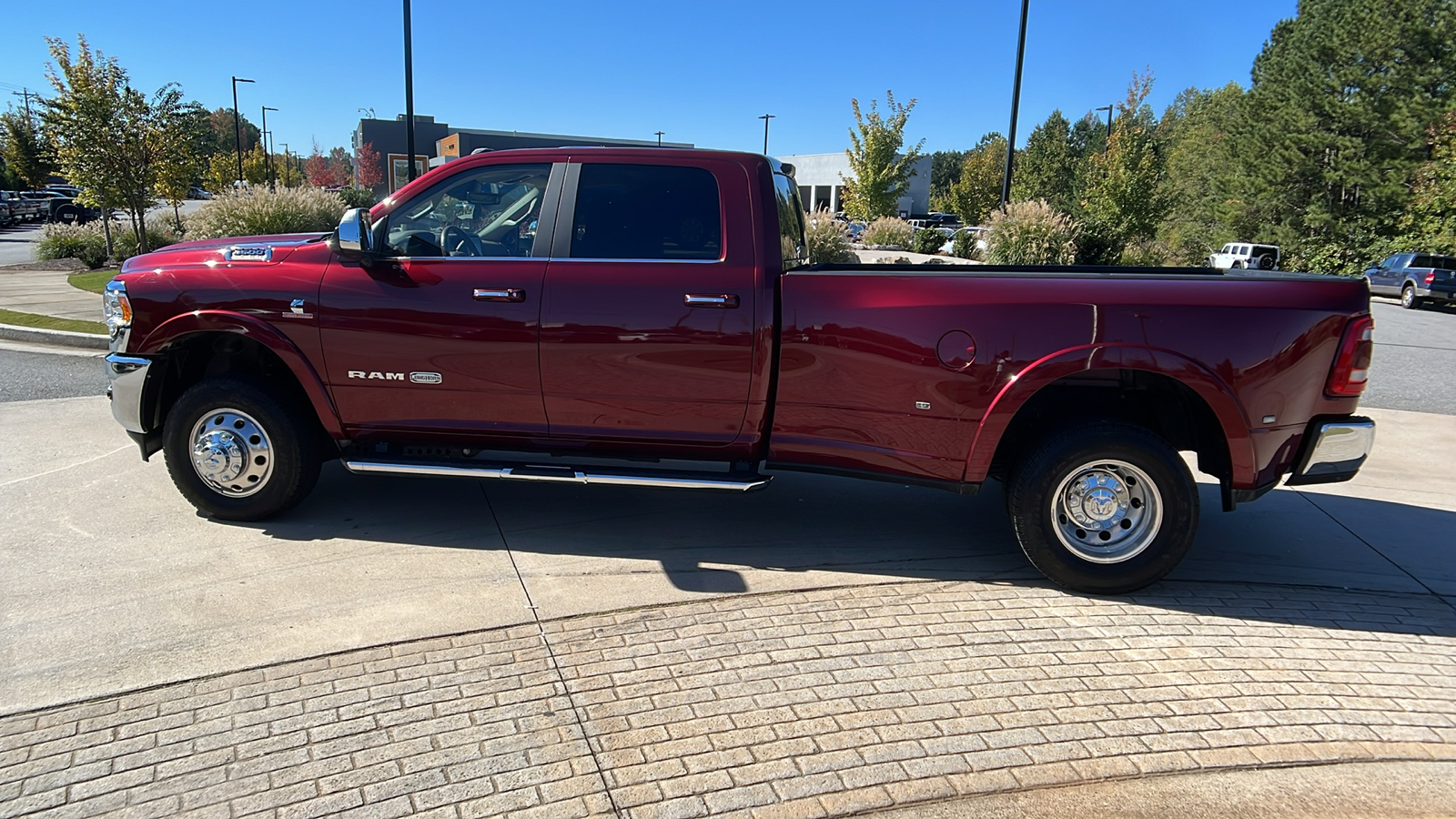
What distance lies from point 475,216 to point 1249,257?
33.8 m

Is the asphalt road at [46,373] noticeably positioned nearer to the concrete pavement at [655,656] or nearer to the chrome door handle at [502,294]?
the concrete pavement at [655,656]

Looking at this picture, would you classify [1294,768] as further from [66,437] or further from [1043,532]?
[66,437]

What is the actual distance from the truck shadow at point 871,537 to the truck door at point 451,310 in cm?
71

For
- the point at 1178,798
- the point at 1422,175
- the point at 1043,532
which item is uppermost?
the point at 1422,175

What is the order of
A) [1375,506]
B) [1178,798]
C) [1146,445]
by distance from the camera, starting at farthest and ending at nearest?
1. [1375,506]
2. [1146,445]
3. [1178,798]

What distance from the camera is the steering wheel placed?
4781 mm

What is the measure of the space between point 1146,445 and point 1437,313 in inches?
1024

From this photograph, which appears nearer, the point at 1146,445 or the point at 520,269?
the point at 1146,445

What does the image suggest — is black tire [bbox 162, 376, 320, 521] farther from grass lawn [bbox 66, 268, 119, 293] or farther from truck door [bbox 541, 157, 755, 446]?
grass lawn [bbox 66, 268, 119, 293]

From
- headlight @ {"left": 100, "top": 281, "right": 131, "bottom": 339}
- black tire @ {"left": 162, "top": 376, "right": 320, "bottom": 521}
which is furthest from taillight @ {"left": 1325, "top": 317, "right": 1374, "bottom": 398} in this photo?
headlight @ {"left": 100, "top": 281, "right": 131, "bottom": 339}

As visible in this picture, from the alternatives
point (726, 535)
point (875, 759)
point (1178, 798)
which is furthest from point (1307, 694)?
point (726, 535)

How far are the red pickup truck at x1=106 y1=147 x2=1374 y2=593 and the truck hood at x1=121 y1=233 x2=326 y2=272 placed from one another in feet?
0.06

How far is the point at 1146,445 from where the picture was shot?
427 centimetres

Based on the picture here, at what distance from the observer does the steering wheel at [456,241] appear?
4781 mm
